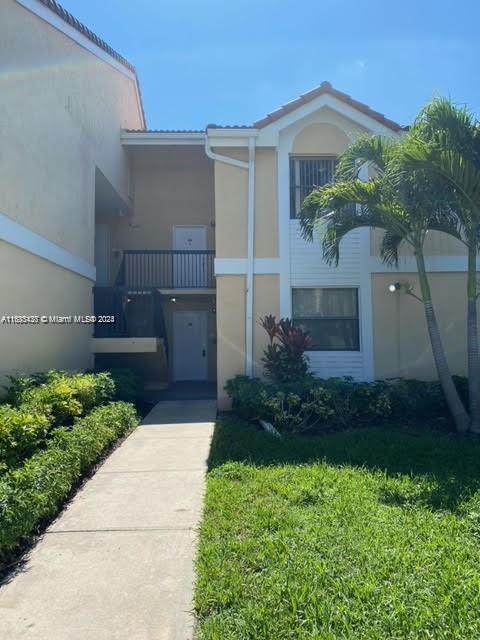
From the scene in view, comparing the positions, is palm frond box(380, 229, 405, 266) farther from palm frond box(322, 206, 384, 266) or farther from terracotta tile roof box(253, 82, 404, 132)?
terracotta tile roof box(253, 82, 404, 132)

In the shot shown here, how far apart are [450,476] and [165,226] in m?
11.8

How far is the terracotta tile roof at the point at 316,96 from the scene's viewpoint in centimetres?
924

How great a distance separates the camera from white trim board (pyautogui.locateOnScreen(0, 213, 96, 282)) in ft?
23.4

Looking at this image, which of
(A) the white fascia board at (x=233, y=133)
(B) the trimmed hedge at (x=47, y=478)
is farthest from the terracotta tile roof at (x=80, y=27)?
(B) the trimmed hedge at (x=47, y=478)

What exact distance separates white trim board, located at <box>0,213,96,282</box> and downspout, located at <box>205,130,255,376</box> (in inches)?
147

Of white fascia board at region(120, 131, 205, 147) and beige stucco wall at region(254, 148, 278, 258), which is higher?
white fascia board at region(120, 131, 205, 147)

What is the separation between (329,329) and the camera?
9344 mm

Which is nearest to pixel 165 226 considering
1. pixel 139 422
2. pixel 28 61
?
pixel 28 61

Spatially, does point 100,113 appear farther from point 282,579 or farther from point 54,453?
point 282,579

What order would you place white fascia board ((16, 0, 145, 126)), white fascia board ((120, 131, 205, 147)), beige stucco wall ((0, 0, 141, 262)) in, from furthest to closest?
white fascia board ((120, 131, 205, 147)), white fascia board ((16, 0, 145, 126)), beige stucco wall ((0, 0, 141, 262))

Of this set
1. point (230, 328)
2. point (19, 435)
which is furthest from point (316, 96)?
point (19, 435)

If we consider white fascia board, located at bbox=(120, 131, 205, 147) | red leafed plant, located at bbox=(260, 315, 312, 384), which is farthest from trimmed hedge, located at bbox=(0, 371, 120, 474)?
white fascia board, located at bbox=(120, 131, 205, 147)

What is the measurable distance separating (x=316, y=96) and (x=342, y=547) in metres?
8.70

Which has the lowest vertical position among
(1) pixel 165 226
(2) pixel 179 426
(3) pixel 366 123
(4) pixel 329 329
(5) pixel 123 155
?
(2) pixel 179 426
